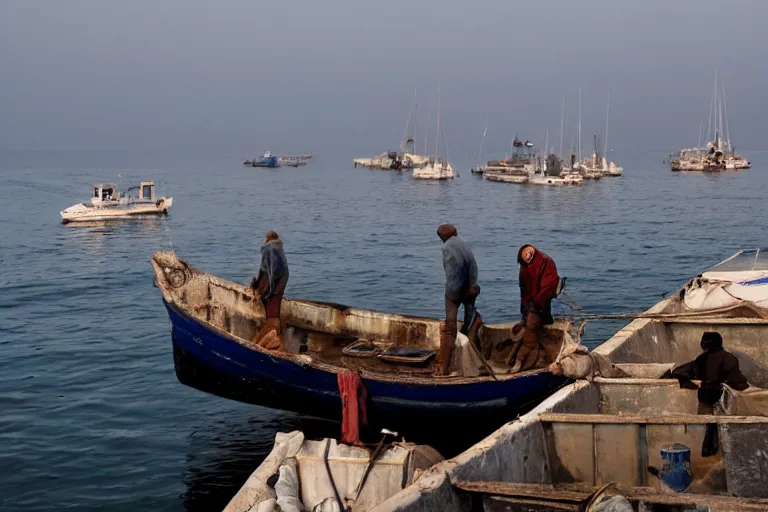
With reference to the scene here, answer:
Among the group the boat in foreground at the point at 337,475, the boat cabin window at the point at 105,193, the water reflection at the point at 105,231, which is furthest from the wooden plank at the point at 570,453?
the boat cabin window at the point at 105,193

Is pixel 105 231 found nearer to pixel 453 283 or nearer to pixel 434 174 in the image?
pixel 453 283

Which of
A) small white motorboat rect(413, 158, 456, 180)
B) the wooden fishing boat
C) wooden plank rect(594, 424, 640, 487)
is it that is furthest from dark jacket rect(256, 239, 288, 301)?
small white motorboat rect(413, 158, 456, 180)

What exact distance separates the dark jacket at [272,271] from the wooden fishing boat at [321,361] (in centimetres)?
91

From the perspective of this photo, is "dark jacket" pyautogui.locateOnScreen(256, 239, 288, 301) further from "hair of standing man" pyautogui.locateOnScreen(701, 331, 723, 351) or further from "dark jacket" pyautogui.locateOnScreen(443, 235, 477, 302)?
"hair of standing man" pyautogui.locateOnScreen(701, 331, 723, 351)

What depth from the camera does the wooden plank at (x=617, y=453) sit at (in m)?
8.85

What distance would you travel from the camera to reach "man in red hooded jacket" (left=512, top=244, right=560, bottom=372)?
11.9 metres

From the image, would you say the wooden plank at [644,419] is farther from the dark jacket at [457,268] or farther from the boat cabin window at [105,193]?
the boat cabin window at [105,193]

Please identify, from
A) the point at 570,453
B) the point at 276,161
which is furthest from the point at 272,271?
the point at 276,161

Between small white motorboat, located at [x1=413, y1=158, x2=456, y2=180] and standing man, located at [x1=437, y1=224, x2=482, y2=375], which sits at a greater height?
small white motorboat, located at [x1=413, y1=158, x2=456, y2=180]

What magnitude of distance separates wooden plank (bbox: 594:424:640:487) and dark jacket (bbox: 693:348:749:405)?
176cm

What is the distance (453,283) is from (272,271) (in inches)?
111

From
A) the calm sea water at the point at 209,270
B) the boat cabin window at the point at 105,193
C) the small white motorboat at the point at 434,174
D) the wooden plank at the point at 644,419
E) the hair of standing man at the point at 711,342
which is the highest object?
the small white motorboat at the point at 434,174

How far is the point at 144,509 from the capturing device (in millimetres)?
11703

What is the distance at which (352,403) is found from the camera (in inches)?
422
